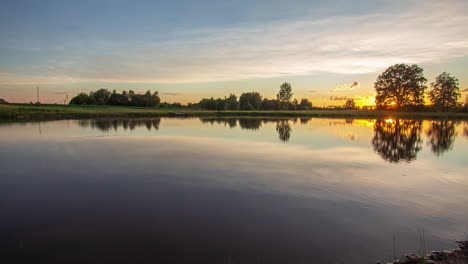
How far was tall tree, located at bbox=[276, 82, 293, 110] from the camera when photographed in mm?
123375

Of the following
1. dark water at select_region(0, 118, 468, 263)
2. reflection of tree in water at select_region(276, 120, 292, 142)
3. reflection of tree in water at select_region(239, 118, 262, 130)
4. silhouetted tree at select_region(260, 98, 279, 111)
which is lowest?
dark water at select_region(0, 118, 468, 263)

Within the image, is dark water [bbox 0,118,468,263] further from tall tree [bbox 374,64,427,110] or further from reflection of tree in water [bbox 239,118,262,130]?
tall tree [bbox 374,64,427,110]

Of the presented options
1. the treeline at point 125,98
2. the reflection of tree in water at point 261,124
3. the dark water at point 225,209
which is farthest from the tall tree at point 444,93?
the treeline at point 125,98

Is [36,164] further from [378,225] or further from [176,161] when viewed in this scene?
[378,225]

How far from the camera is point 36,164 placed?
42.7 ft

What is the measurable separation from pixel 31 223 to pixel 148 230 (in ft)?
10.3

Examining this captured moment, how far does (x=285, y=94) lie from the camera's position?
406 feet

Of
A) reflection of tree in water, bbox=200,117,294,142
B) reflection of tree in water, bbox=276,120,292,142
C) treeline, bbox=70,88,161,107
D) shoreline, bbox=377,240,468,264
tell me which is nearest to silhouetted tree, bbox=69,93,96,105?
treeline, bbox=70,88,161,107

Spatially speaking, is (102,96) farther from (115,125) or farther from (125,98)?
(115,125)

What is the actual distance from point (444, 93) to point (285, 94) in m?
61.4

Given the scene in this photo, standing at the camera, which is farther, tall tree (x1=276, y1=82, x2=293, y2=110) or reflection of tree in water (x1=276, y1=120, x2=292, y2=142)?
tall tree (x1=276, y1=82, x2=293, y2=110)

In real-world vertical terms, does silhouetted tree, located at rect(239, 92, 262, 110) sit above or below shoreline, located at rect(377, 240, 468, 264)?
above

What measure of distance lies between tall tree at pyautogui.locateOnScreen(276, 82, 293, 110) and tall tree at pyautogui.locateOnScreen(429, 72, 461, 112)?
186 ft

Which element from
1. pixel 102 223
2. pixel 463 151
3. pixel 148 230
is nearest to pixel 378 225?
pixel 148 230
